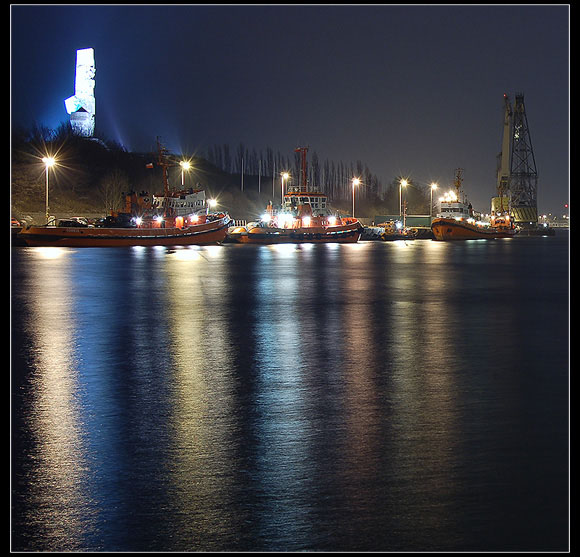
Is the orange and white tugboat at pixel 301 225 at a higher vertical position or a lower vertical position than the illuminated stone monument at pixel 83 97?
lower

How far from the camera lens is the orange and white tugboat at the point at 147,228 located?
6175 cm

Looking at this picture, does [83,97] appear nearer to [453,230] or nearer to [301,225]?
[301,225]

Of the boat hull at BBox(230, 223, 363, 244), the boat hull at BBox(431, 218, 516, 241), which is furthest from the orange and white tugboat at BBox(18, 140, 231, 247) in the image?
the boat hull at BBox(431, 218, 516, 241)

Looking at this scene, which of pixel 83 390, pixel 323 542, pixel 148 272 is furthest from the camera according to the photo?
pixel 148 272

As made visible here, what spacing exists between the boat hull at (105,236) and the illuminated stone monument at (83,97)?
178ft

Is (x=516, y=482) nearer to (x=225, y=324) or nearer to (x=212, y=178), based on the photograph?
(x=225, y=324)

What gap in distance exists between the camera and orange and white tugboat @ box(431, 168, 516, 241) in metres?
94.4

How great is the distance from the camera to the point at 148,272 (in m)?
31.1

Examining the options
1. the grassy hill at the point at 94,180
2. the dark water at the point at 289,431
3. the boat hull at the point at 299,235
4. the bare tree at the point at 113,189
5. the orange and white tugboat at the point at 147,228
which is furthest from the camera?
the grassy hill at the point at 94,180

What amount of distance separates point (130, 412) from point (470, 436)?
3370mm

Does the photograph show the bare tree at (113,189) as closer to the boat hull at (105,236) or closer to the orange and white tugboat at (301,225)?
the orange and white tugboat at (301,225)

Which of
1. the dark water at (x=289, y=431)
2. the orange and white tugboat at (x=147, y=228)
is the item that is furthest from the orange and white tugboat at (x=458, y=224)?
the dark water at (x=289, y=431)

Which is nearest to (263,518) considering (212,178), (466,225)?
(466,225)

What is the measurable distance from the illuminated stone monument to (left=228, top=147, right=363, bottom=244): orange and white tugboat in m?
42.9
